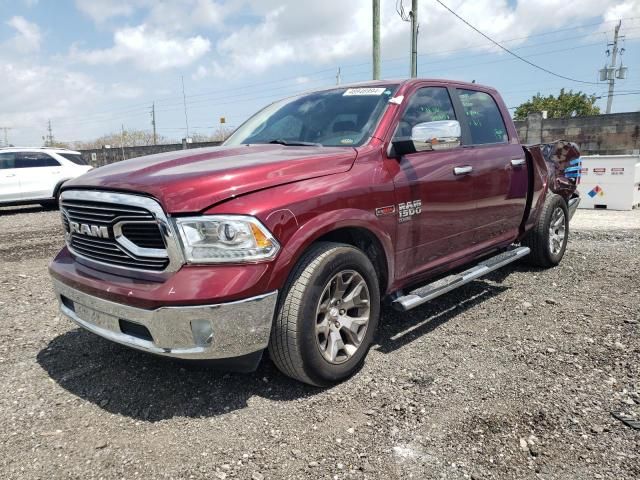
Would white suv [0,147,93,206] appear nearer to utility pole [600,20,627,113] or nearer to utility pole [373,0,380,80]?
utility pole [373,0,380,80]

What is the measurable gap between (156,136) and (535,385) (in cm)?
7104

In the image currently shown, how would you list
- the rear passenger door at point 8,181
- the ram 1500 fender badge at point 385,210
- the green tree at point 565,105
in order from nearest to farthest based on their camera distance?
the ram 1500 fender badge at point 385,210 → the rear passenger door at point 8,181 → the green tree at point 565,105

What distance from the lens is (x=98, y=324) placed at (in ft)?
9.37

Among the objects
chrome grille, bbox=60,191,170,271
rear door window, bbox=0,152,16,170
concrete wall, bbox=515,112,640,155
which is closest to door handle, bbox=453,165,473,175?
chrome grille, bbox=60,191,170,271

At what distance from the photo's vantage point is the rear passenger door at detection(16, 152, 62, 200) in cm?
1221

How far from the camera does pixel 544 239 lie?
17.8 feet

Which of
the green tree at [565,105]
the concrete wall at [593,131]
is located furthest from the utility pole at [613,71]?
the concrete wall at [593,131]

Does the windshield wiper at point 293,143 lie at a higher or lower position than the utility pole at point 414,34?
lower

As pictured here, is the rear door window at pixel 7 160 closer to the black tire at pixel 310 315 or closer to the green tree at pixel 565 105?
the black tire at pixel 310 315

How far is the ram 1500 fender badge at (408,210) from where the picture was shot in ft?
11.1

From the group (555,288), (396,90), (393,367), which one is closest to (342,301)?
(393,367)

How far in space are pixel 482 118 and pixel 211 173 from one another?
2949mm

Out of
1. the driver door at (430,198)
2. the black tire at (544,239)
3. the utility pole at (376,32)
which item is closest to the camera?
the driver door at (430,198)

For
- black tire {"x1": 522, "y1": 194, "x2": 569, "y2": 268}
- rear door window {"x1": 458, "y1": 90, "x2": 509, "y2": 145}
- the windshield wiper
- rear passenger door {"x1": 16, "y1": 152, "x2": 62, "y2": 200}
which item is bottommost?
black tire {"x1": 522, "y1": 194, "x2": 569, "y2": 268}
